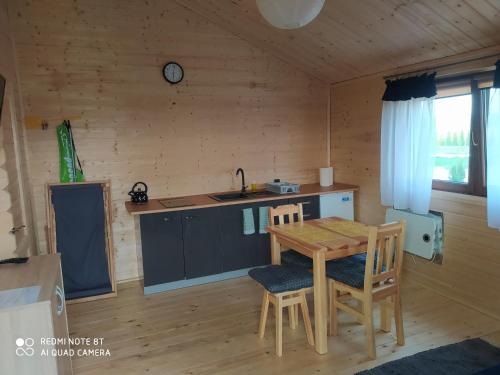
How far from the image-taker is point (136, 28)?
151 inches

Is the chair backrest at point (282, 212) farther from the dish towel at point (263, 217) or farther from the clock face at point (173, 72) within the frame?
the clock face at point (173, 72)

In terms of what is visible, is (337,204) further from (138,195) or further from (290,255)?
(138,195)

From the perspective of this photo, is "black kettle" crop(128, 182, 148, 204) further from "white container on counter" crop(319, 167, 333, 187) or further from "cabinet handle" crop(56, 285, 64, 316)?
"white container on counter" crop(319, 167, 333, 187)

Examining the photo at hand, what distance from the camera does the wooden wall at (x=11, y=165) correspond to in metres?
2.44

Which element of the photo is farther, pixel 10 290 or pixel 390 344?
pixel 390 344

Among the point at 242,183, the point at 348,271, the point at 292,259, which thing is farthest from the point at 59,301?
the point at 242,183

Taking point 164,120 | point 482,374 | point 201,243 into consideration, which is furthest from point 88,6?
point 482,374

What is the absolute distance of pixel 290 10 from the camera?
83.6 inches

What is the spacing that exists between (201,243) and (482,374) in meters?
2.61

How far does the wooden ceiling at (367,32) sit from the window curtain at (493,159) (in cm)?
46

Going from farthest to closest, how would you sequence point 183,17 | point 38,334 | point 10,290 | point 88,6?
1. point 183,17
2. point 88,6
3. point 10,290
4. point 38,334

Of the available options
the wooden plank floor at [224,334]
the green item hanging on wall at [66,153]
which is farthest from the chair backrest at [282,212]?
the green item hanging on wall at [66,153]

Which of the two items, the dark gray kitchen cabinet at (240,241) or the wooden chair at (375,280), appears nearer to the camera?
the wooden chair at (375,280)

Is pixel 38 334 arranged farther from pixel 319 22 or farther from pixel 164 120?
pixel 319 22
